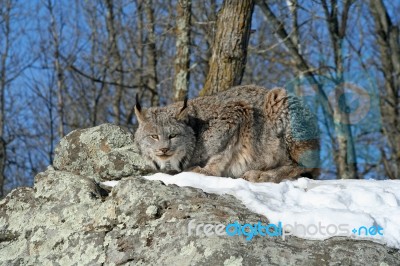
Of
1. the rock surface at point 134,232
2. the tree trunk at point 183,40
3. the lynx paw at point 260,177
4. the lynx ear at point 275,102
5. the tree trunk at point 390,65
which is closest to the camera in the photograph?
the rock surface at point 134,232

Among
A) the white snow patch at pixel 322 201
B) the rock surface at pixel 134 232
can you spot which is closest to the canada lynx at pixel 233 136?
the white snow patch at pixel 322 201

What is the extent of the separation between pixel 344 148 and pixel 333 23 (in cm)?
382

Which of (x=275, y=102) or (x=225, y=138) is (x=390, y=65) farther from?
(x=225, y=138)

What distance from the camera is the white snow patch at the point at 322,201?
14.2 feet

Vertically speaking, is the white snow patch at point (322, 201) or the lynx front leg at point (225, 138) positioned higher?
the lynx front leg at point (225, 138)

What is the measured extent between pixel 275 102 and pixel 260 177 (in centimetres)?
109

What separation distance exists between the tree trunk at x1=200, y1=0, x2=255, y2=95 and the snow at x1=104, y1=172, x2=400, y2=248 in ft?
9.42

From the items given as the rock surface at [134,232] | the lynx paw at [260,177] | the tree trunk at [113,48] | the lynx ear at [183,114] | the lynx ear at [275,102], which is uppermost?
the tree trunk at [113,48]

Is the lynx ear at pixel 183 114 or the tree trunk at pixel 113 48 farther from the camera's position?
the tree trunk at pixel 113 48

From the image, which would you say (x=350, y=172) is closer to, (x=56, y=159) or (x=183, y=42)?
(x=183, y=42)

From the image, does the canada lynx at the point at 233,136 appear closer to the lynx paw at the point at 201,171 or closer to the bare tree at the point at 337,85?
the lynx paw at the point at 201,171

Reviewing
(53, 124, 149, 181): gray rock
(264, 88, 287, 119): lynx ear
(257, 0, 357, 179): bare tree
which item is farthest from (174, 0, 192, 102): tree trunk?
(264, 88, 287, 119): lynx ear

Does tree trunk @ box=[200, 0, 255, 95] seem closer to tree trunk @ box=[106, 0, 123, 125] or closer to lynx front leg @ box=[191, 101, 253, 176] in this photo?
lynx front leg @ box=[191, 101, 253, 176]

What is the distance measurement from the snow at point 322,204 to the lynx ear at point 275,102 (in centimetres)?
124
